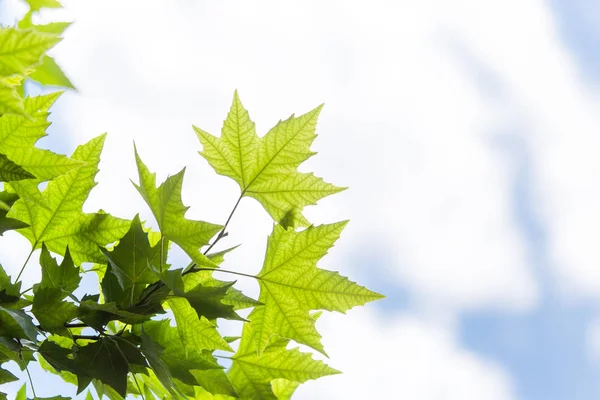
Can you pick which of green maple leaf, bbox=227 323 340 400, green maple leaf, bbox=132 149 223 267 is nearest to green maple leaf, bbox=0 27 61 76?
green maple leaf, bbox=132 149 223 267

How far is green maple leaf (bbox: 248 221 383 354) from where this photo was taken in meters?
1.33

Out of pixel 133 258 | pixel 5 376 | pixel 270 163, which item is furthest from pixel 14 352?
pixel 270 163

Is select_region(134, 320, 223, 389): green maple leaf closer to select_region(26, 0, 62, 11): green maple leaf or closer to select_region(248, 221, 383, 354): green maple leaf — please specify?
select_region(248, 221, 383, 354): green maple leaf

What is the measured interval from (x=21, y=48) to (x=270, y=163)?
673mm

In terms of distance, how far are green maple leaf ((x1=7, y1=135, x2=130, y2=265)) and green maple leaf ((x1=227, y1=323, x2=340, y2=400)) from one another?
385 mm

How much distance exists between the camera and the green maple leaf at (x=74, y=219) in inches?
52.9

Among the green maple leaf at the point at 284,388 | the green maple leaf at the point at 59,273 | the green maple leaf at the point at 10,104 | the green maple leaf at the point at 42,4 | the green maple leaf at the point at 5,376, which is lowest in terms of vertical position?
the green maple leaf at the point at 5,376

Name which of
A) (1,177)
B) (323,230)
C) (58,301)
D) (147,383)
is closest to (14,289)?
(58,301)

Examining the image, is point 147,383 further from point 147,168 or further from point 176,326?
point 147,168

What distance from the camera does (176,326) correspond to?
1289mm

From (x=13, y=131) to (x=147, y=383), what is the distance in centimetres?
67

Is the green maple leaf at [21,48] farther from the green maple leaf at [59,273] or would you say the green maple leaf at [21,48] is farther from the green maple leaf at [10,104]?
the green maple leaf at [59,273]

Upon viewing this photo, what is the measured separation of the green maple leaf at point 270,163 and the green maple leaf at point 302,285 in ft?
0.41

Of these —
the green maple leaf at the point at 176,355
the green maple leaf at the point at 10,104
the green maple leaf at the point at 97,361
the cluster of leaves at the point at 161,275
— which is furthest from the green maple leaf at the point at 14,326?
the green maple leaf at the point at 10,104
